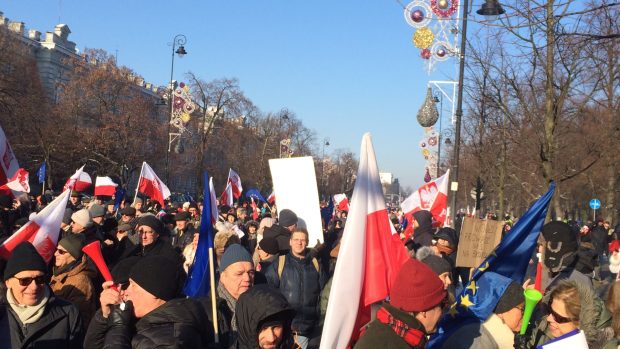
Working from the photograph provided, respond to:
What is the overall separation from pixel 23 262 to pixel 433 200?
9848 millimetres

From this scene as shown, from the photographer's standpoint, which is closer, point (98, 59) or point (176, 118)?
point (176, 118)

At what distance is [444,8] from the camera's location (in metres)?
24.3

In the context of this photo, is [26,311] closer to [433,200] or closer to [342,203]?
[433,200]

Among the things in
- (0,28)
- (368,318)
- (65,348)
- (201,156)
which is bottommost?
(65,348)

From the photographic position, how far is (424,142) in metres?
40.2

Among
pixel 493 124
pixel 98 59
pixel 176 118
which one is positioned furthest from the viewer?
pixel 98 59

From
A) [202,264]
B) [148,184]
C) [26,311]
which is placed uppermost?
[148,184]

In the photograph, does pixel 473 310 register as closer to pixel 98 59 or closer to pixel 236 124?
pixel 98 59

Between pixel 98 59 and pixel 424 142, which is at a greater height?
pixel 98 59

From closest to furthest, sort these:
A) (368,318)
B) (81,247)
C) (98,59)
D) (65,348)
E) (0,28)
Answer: (368,318)
(65,348)
(81,247)
(0,28)
(98,59)

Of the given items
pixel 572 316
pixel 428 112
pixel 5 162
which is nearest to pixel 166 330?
pixel 572 316

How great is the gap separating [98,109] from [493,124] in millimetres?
34337

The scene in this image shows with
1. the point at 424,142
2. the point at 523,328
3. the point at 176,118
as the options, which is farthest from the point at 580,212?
the point at 523,328

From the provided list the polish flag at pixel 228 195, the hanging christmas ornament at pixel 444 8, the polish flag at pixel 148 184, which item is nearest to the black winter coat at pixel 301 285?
the polish flag at pixel 148 184
